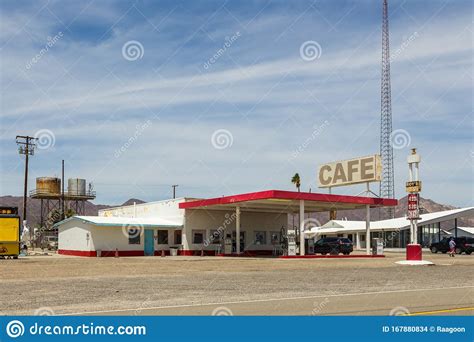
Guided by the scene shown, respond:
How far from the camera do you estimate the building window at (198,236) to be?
4953 cm

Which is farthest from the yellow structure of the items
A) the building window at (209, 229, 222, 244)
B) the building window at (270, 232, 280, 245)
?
the building window at (270, 232, 280, 245)

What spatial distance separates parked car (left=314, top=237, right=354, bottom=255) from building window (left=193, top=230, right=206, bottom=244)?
10338mm

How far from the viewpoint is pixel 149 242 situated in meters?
48.9

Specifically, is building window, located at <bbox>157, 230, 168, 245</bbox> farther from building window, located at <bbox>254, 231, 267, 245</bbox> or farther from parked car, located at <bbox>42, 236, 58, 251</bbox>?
parked car, located at <bbox>42, 236, 58, 251</bbox>

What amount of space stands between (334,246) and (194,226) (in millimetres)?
12105

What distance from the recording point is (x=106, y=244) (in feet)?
153

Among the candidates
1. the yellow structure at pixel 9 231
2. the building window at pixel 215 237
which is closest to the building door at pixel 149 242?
the building window at pixel 215 237

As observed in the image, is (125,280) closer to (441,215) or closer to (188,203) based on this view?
(188,203)

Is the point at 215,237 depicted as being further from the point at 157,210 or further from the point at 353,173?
the point at 353,173

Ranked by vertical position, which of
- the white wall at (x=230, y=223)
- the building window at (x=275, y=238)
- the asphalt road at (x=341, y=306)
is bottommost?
the asphalt road at (x=341, y=306)

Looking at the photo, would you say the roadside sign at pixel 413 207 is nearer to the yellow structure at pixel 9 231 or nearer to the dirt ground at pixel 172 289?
the dirt ground at pixel 172 289

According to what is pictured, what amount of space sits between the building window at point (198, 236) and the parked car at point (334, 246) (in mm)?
10338

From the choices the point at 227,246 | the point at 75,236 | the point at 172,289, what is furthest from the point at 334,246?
the point at 172,289

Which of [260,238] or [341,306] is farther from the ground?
[260,238]
